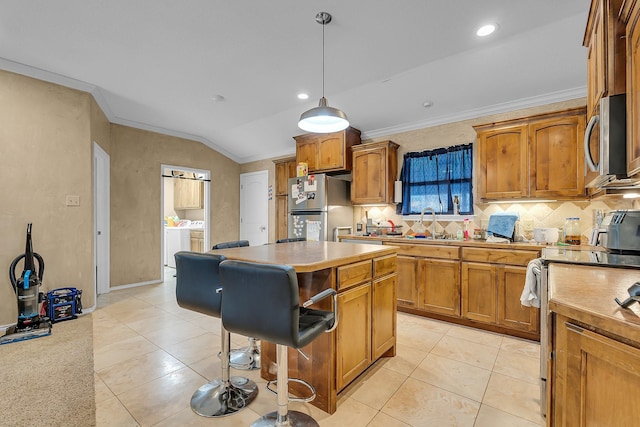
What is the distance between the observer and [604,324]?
77 cm

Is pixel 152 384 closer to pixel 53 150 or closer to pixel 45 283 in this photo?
pixel 45 283

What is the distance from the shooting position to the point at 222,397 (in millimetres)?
1915

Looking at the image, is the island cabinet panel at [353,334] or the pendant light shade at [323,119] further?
the pendant light shade at [323,119]

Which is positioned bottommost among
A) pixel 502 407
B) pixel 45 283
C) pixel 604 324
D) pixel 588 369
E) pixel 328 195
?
pixel 502 407

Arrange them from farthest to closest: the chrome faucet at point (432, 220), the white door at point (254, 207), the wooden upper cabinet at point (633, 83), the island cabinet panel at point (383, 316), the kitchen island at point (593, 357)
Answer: the white door at point (254, 207) < the chrome faucet at point (432, 220) < the island cabinet panel at point (383, 316) < the wooden upper cabinet at point (633, 83) < the kitchen island at point (593, 357)

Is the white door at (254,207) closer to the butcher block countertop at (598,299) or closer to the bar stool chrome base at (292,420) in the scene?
the bar stool chrome base at (292,420)

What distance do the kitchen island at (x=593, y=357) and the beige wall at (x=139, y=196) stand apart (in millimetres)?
5548

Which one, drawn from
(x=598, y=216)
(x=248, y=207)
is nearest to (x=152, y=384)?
(x=598, y=216)

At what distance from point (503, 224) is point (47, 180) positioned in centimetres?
528

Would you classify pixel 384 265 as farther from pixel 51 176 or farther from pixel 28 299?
pixel 51 176

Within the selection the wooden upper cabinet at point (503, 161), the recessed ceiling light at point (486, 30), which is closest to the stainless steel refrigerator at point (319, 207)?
the wooden upper cabinet at point (503, 161)

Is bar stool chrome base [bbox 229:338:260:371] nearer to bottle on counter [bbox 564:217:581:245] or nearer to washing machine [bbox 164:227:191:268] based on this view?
bottle on counter [bbox 564:217:581:245]

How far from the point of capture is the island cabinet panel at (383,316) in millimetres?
2232

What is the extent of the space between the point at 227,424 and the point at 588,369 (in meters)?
1.78
